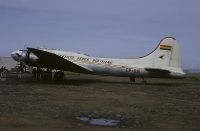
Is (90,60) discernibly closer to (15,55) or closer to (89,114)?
(15,55)

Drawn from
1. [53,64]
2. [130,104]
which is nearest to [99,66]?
[53,64]

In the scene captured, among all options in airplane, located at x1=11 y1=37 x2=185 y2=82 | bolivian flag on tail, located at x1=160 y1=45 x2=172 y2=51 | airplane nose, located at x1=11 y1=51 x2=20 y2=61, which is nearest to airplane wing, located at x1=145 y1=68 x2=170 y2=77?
airplane, located at x1=11 y1=37 x2=185 y2=82

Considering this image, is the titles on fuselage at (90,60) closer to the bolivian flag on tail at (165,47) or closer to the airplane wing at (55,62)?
the airplane wing at (55,62)

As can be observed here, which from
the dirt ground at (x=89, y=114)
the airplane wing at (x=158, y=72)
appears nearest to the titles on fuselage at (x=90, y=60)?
the airplane wing at (x=158, y=72)

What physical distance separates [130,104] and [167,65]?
1428 centimetres

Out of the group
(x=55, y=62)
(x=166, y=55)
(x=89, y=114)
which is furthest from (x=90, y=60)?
(x=89, y=114)

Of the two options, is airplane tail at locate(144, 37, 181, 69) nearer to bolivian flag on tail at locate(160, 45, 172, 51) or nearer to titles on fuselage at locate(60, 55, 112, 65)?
bolivian flag on tail at locate(160, 45, 172, 51)

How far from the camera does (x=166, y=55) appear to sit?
31266 millimetres

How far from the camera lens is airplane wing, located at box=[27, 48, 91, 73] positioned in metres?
28.3

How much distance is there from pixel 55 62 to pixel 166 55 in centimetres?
963

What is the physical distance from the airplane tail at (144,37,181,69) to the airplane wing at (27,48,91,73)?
19.3ft

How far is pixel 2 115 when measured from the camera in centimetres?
1260

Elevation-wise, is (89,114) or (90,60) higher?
(90,60)

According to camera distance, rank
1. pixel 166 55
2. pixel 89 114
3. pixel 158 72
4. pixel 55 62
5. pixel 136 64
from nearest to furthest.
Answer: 1. pixel 89 114
2. pixel 55 62
3. pixel 158 72
4. pixel 166 55
5. pixel 136 64
